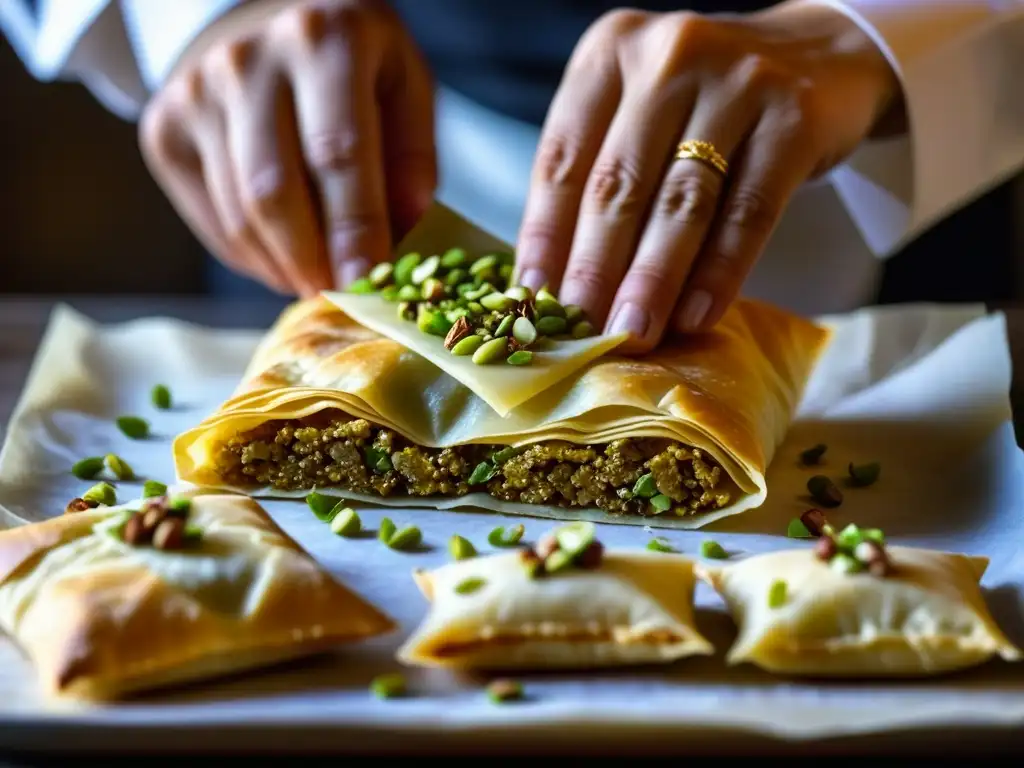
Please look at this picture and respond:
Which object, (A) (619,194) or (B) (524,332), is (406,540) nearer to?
(B) (524,332)

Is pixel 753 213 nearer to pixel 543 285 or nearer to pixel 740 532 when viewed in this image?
pixel 543 285

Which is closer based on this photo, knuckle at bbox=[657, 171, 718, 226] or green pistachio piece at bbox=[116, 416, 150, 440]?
knuckle at bbox=[657, 171, 718, 226]

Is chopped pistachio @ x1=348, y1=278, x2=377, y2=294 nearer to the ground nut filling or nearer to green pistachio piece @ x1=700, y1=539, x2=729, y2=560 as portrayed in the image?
the ground nut filling

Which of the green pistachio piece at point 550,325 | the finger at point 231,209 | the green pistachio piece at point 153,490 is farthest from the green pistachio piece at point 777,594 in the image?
the finger at point 231,209

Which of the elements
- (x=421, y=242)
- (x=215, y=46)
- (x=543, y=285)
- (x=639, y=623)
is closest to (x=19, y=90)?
(x=215, y=46)

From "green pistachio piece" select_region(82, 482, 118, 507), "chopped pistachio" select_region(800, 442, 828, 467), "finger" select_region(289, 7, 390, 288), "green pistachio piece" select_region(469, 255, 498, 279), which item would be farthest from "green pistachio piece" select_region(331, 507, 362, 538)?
"chopped pistachio" select_region(800, 442, 828, 467)

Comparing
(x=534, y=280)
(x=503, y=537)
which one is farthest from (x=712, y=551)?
(x=534, y=280)

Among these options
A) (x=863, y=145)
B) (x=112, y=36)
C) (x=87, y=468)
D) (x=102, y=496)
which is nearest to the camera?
(x=102, y=496)
